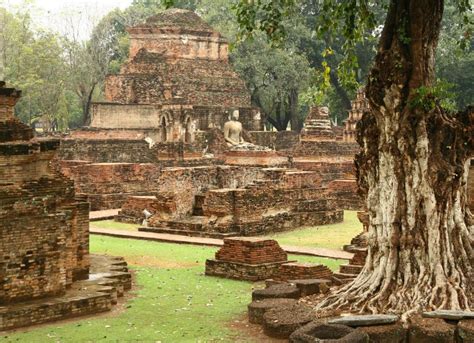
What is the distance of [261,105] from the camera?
47719 millimetres

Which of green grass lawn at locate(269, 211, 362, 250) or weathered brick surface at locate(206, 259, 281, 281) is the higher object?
weathered brick surface at locate(206, 259, 281, 281)

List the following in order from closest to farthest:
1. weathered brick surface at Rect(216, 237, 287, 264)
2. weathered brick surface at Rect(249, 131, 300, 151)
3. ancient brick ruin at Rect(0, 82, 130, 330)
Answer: ancient brick ruin at Rect(0, 82, 130, 330) < weathered brick surface at Rect(216, 237, 287, 264) < weathered brick surface at Rect(249, 131, 300, 151)

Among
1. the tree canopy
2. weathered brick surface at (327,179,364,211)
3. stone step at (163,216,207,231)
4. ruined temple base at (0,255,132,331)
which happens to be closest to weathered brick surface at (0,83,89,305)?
ruined temple base at (0,255,132,331)

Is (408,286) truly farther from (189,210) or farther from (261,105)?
(261,105)

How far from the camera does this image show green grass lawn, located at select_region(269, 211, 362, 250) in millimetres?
18359

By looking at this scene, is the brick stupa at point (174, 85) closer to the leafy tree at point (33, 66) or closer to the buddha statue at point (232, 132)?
the buddha statue at point (232, 132)

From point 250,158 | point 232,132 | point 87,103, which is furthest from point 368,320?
point 87,103

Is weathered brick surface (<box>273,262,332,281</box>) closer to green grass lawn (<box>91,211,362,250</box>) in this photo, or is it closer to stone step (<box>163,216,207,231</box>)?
green grass lawn (<box>91,211,362,250</box>)

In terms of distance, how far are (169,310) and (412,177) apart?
3.19 m

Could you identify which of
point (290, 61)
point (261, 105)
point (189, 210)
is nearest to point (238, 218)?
point (189, 210)

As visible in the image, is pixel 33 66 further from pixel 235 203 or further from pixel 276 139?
pixel 235 203

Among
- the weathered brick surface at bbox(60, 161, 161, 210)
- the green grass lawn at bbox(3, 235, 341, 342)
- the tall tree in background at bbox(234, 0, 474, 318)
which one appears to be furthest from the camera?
the weathered brick surface at bbox(60, 161, 161, 210)

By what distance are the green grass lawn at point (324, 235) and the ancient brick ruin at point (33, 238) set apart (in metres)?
7.40

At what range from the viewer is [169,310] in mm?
11234
